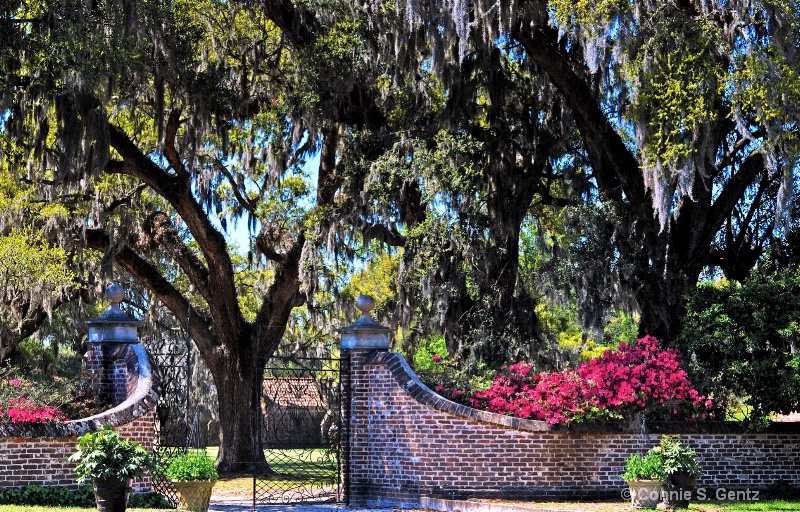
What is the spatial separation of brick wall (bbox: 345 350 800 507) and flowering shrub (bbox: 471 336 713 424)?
0.26 m

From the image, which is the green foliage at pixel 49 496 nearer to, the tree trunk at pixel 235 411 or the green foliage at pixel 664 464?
the green foliage at pixel 664 464

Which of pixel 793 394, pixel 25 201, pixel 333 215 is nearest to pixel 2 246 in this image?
Answer: pixel 25 201

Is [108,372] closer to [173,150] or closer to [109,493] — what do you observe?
[109,493]

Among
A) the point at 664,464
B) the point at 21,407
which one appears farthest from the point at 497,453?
the point at 21,407

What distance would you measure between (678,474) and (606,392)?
1720 mm

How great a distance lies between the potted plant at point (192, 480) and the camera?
11.7 metres

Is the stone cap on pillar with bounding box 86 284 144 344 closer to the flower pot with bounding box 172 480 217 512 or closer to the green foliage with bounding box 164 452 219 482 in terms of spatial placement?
the green foliage with bounding box 164 452 219 482

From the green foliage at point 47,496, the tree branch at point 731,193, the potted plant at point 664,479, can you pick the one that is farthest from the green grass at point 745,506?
the green foliage at point 47,496

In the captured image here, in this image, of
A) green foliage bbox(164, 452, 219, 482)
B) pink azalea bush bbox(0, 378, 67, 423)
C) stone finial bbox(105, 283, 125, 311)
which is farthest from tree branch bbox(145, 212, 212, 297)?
green foliage bbox(164, 452, 219, 482)

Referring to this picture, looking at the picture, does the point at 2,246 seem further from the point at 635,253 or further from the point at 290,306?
the point at 635,253

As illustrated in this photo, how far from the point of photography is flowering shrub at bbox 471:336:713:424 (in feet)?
42.3

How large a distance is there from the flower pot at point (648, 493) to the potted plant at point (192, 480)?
16.2ft

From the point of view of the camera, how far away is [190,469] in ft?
38.5

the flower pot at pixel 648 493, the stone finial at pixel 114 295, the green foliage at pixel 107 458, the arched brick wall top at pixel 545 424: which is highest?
the stone finial at pixel 114 295
